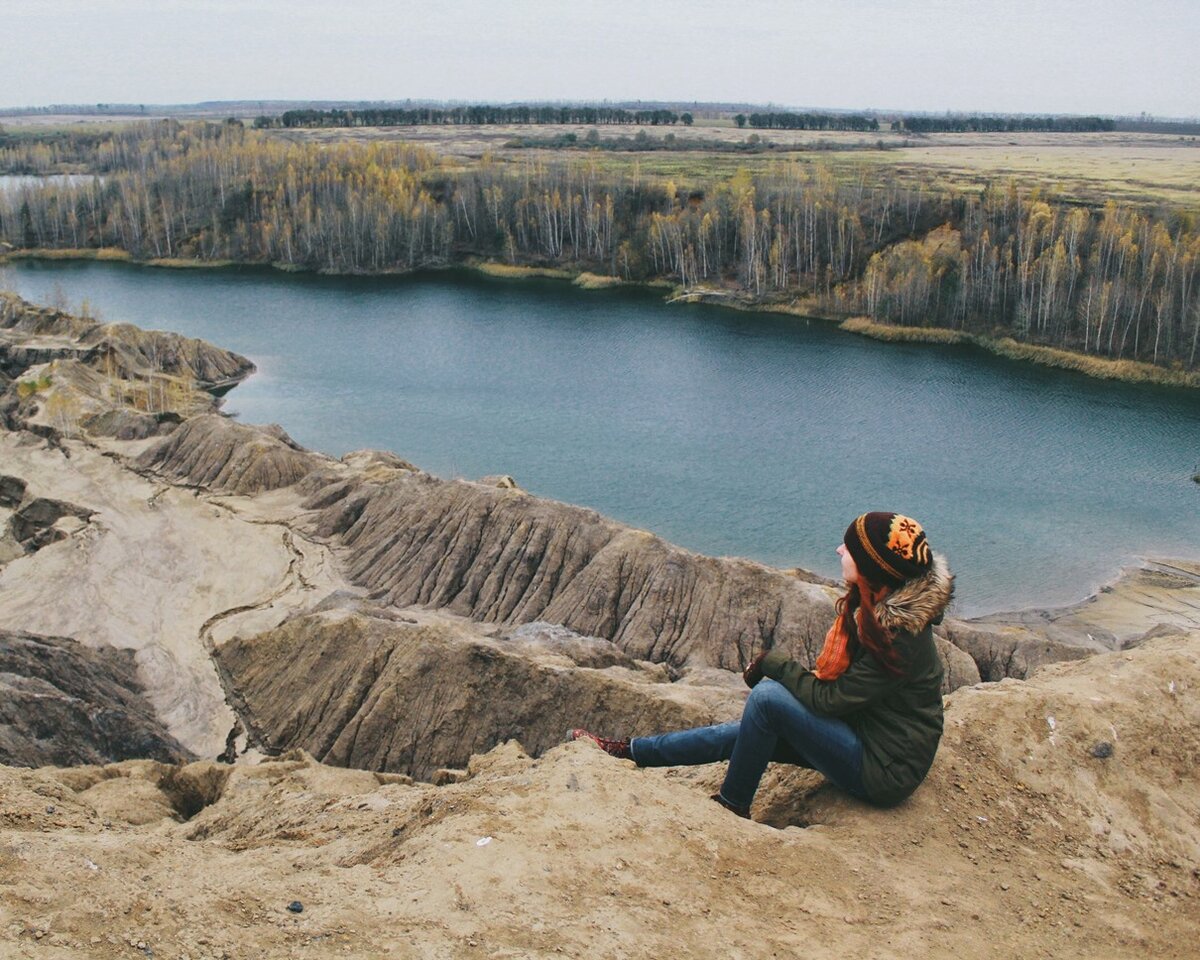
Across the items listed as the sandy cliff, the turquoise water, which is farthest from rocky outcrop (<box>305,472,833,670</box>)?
the turquoise water

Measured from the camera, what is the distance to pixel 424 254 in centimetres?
11694

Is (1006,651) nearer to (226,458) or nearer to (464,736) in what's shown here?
(464,736)

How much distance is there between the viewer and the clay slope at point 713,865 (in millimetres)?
8430

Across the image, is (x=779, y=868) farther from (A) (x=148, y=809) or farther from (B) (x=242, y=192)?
(B) (x=242, y=192)

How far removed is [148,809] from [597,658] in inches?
526

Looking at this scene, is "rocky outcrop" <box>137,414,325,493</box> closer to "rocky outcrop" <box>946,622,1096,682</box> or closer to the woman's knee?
"rocky outcrop" <box>946,622,1096,682</box>

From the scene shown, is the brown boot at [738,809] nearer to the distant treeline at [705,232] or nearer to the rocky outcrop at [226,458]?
the rocky outcrop at [226,458]

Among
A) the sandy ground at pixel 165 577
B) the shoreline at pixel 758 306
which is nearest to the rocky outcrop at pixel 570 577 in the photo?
the sandy ground at pixel 165 577

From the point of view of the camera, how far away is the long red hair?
30.2 ft

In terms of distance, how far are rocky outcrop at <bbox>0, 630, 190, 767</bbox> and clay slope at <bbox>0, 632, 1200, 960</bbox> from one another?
1100 centimetres

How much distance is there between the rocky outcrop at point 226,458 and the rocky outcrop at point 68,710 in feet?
53.0

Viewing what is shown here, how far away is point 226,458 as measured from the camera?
155 feet

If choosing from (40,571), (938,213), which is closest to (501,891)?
(40,571)

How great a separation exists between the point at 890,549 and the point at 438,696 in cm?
1695
